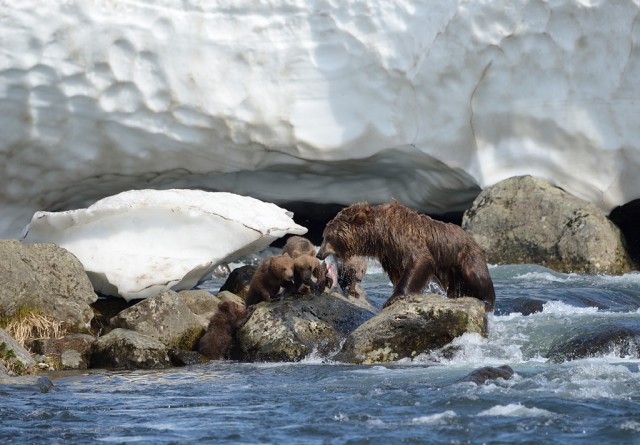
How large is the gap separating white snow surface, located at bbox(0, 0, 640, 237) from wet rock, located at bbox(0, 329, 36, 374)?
598 centimetres

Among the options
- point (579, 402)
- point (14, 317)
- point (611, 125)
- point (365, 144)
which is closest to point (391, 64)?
point (365, 144)

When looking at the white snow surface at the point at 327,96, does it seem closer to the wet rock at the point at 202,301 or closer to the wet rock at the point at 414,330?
the wet rock at the point at 202,301

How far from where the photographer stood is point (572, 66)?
1510 centimetres

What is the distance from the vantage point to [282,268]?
1024 centimetres

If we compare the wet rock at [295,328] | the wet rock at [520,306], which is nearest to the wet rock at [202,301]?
the wet rock at [295,328]

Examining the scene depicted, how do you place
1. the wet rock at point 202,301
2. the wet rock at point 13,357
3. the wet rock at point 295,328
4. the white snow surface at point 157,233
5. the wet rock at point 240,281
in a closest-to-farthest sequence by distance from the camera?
the wet rock at point 13,357, the wet rock at point 295,328, the wet rock at point 202,301, the white snow surface at point 157,233, the wet rock at point 240,281

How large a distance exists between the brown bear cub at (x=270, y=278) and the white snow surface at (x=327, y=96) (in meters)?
4.53

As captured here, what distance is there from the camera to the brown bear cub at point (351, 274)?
10555mm

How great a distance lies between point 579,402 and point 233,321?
4.10 metres

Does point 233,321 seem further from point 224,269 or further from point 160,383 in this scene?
point 224,269

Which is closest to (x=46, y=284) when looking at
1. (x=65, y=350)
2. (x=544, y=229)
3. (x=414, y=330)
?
(x=65, y=350)

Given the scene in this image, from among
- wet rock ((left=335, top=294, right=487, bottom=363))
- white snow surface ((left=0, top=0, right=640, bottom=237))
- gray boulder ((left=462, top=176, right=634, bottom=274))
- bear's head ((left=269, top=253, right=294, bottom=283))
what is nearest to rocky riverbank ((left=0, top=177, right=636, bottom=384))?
wet rock ((left=335, top=294, right=487, bottom=363))

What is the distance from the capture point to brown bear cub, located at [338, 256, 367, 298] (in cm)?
1055

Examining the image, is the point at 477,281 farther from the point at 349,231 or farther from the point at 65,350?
the point at 65,350
